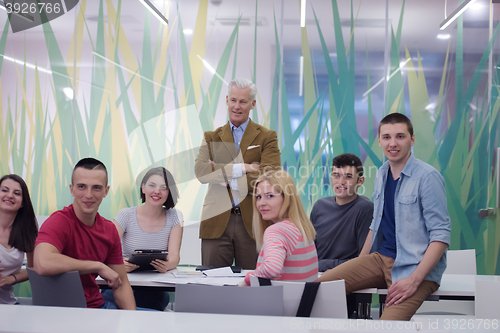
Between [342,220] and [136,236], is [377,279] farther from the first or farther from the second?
[136,236]

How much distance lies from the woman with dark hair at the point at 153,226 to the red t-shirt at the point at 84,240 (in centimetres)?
67

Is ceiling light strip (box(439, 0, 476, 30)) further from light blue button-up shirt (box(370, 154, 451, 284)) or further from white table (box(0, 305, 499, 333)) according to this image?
white table (box(0, 305, 499, 333))

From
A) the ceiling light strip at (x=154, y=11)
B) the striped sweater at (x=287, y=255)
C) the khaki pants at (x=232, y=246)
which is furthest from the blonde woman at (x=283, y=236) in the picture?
the ceiling light strip at (x=154, y=11)

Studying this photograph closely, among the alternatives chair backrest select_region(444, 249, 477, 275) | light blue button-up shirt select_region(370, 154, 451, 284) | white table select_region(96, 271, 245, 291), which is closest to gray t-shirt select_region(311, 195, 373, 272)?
light blue button-up shirt select_region(370, 154, 451, 284)

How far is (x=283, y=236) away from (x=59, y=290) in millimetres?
991

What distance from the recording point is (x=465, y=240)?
3781 millimetres

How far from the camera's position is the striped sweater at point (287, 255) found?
5.56 feet

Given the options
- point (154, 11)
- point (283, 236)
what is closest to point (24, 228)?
point (283, 236)

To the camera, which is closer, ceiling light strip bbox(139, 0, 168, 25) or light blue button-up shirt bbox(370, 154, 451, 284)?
light blue button-up shirt bbox(370, 154, 451, 284)

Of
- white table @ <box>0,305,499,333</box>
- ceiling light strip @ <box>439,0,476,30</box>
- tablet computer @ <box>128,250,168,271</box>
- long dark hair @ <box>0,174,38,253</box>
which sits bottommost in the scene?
tablet computer @ <box>128,250,168,271</box>

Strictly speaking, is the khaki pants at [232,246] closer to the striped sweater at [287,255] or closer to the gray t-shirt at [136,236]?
the gray t-shirt at [136,236]

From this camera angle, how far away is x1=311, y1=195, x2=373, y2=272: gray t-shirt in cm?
265

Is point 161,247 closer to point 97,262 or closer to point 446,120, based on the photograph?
point 97,262

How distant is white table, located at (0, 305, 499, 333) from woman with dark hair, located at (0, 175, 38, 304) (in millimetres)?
1150
